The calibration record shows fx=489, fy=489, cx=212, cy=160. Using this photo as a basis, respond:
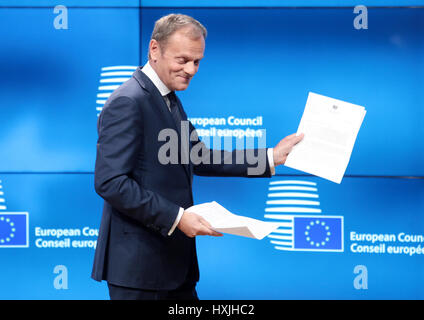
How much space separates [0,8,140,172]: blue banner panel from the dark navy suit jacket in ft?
4.78

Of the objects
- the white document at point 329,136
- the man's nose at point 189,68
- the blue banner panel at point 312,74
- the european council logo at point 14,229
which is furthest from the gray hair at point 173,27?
the european council logo at point 14,229

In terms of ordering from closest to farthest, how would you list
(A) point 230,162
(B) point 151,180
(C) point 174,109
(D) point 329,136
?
1. (B) point 151,180
2. (C) point 174,109
3. (D) point 329,136
4. (A) point 230,162

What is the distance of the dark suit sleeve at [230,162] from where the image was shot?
7.46 ft

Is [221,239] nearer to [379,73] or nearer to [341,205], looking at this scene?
[341,205]

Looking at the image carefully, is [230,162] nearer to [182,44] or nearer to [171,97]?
[171,97]

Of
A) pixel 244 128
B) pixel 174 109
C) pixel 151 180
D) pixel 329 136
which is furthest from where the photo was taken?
pixel 244 128

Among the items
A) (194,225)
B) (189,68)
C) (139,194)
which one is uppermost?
(189,68)

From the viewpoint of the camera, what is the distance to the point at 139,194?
5.79ft

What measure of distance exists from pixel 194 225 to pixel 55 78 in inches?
77.6

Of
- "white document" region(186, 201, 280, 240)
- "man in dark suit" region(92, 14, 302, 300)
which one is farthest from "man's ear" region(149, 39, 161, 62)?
"white document" region(186, 201, 280, 240)

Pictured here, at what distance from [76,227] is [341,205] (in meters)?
1.80

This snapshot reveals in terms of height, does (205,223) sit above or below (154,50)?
below

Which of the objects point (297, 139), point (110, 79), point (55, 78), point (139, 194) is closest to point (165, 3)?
point (110, 79)

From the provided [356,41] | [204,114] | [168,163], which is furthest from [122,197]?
[356,41]
